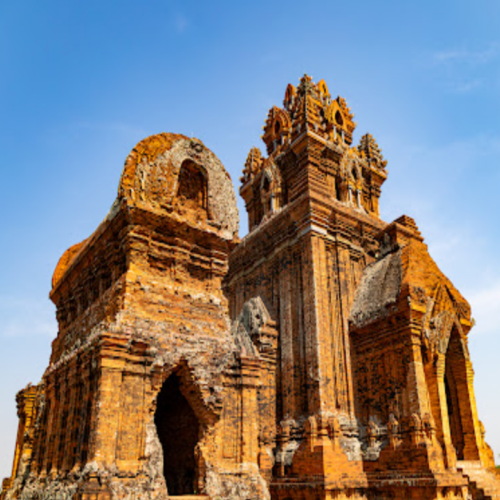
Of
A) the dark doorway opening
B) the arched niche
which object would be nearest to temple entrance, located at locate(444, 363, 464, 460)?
the dark doorway opening

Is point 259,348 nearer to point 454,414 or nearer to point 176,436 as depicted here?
point 176,436

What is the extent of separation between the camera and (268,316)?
1502 centimetres

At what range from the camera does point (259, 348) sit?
563 inches

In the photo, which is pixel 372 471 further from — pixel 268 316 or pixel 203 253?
pixel 203 253

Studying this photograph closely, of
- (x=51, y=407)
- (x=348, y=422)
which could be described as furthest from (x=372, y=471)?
(x=51, y=407)

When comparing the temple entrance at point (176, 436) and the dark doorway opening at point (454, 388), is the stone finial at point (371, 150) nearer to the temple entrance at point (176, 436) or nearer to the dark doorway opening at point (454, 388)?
the dark doorway opening at point (454, 388)

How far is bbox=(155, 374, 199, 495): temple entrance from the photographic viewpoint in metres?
8.88

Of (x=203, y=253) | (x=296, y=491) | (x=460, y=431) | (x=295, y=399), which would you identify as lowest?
(x=296, y=491)

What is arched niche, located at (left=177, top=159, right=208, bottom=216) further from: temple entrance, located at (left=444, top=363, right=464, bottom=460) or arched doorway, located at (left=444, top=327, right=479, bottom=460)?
temple entrance, located at (left=444, top=363, right=464, bottom=460)

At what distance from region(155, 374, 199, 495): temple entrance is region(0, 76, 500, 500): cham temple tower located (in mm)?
33

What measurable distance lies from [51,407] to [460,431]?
10329mm

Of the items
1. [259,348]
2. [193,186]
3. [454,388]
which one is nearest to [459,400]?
[454,388]

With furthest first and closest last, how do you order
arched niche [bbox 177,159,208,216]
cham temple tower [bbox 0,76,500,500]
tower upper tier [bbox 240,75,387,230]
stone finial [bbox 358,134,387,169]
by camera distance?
stone finial [bbox 358,134,387,169], tower upper tier [bbox 240,75,387,230], arched niche [bbox 177,159,208,216], cham temple tower [bbox 0,76,500,500]

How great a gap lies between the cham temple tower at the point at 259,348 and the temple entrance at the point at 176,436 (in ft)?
0.11
